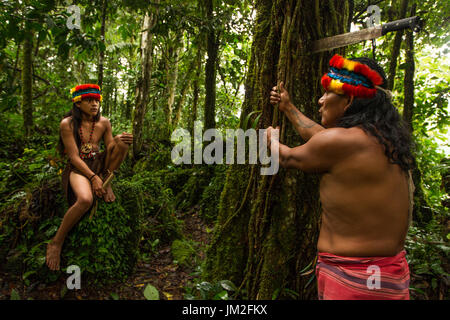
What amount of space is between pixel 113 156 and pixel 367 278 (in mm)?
3064

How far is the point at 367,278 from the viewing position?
157 cm

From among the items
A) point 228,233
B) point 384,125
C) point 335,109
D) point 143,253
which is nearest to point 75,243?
Answer: point 143,253

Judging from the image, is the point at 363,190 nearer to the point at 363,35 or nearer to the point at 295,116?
the point at 295,116

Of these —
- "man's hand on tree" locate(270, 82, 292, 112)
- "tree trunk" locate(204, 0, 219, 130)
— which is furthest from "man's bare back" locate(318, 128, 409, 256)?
"tree trunk" locate(204, 0, 219, 130)

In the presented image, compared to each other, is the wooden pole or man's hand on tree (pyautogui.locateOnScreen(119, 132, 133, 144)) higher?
the wooden pole

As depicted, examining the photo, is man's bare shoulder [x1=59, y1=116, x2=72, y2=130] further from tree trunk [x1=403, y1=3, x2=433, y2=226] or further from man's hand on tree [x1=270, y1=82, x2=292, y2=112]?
tree trunk [x1=403, y1=3, x2=433, y2=226]

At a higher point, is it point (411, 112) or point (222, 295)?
point (411, 112)

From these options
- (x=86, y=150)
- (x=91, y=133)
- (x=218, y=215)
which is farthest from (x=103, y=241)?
(x=218, y=215)

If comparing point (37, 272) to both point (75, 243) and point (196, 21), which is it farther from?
point (196, 21)

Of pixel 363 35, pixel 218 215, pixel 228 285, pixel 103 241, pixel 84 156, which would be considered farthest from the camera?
pixel 84 156

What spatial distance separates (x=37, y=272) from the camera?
3127 millimetres

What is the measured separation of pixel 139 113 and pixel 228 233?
5180mm

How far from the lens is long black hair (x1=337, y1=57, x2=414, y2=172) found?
161 centimetres

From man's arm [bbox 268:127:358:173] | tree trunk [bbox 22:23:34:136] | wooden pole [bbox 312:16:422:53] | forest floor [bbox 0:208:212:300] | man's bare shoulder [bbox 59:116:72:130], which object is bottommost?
forest floor [bbox 0:208:212:300]
